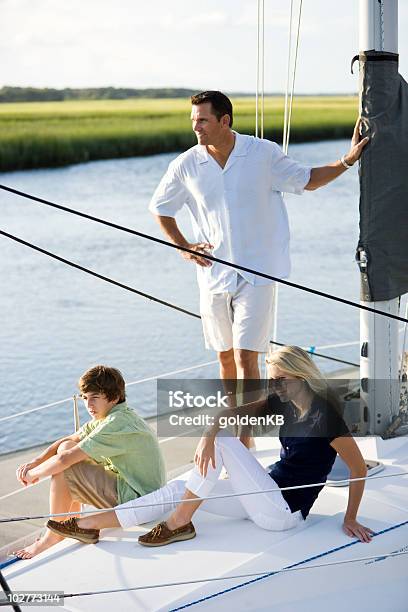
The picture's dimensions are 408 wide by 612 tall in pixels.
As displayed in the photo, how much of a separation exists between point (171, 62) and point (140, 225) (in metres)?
10.3

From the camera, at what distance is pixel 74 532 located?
153 inches

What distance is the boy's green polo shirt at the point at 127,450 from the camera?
13.2 ft

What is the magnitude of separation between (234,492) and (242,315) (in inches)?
35.5

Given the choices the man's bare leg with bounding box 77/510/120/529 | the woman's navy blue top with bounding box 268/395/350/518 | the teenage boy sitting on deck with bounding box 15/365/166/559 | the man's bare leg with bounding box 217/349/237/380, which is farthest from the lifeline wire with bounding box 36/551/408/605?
the man's bare leg with bounding box 217/349/237/380

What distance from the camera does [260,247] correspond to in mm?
4633

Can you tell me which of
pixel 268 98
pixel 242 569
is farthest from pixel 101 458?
pixel 268 98

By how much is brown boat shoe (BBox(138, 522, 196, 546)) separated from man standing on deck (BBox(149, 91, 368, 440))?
90cm

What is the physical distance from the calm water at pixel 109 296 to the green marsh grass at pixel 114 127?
4.37 feet

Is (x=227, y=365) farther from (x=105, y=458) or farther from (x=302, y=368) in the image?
(x=302, y=368)

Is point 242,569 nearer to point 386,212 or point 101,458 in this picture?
point 101,458

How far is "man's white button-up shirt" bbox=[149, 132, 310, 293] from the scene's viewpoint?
458cm

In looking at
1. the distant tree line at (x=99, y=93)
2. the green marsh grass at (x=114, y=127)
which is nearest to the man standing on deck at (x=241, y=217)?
the green marsh grass at (x=114, y=127)

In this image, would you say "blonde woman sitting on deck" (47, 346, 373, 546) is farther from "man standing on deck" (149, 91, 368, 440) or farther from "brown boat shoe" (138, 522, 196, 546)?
"man standing on deck" (149, 91, 368, 440)

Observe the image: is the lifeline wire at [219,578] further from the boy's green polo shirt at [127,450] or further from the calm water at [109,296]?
the calm water at [109,296]
